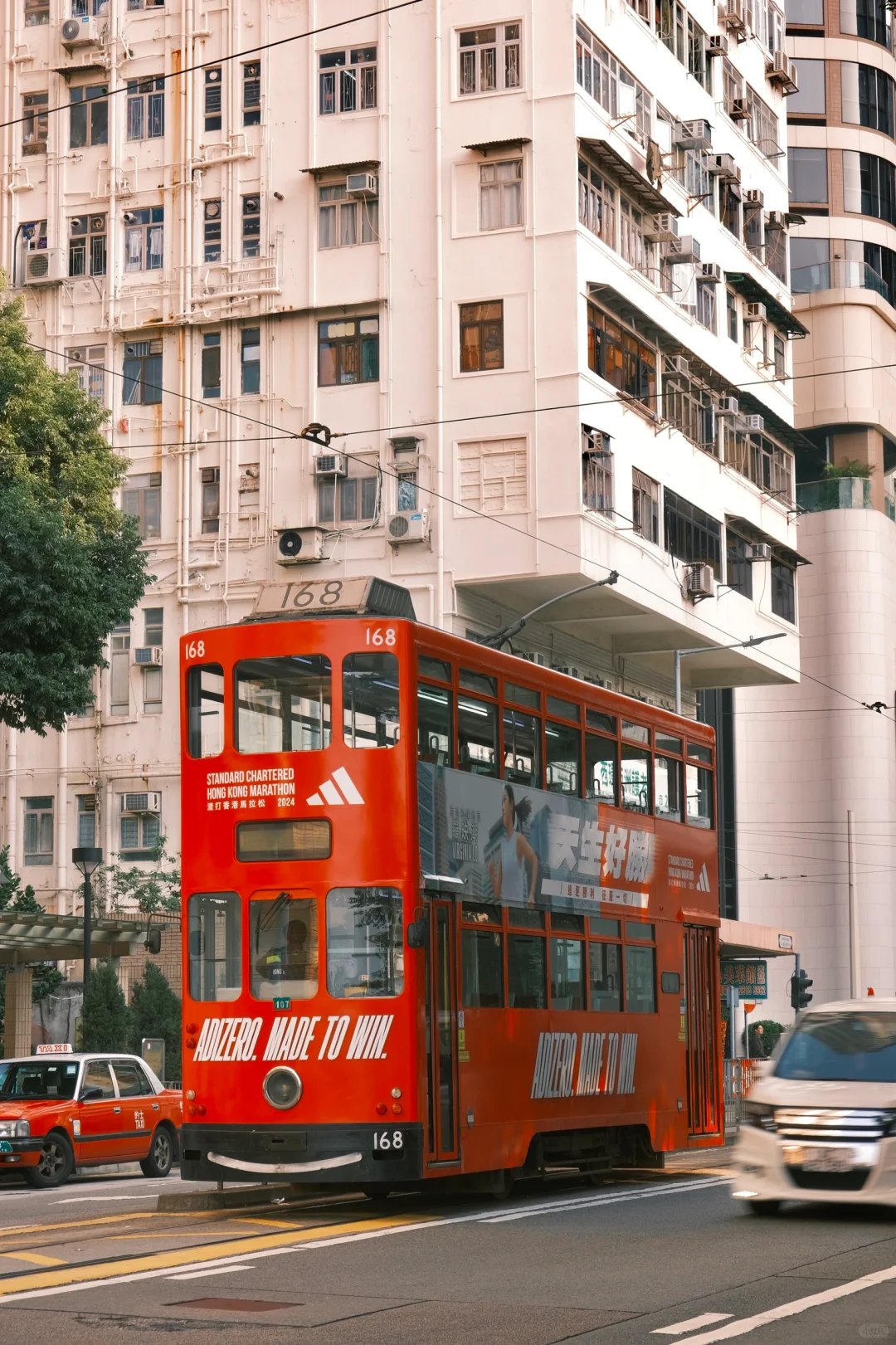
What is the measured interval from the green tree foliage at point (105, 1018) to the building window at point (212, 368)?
42.2 feet

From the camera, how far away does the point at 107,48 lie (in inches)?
1718

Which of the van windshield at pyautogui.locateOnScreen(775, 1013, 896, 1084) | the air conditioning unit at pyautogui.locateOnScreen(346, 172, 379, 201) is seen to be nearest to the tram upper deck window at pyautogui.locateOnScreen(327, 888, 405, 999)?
the van windshield at pyautogui.locateOnScreen(775, 1013, 896, 1084)

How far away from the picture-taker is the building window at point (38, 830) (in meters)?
43.4

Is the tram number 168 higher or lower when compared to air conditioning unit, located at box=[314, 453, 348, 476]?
lower

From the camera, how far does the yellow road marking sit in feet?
36.2

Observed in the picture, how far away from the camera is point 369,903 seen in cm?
1499

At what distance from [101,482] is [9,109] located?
20.2 meters

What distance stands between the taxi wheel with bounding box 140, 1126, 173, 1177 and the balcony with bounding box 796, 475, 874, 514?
1807 inches

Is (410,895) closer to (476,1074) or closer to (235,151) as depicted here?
(476,1074)

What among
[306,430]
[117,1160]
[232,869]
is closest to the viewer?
[232,869]

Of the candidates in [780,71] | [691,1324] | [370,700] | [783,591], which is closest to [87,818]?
[783,591]

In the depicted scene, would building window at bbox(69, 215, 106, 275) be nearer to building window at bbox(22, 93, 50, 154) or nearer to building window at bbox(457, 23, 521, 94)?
building window at bbox(22, 93, 50, 154)

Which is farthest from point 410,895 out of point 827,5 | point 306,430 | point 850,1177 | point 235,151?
point 827,5

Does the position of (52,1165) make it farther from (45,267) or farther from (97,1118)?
(45,267)
